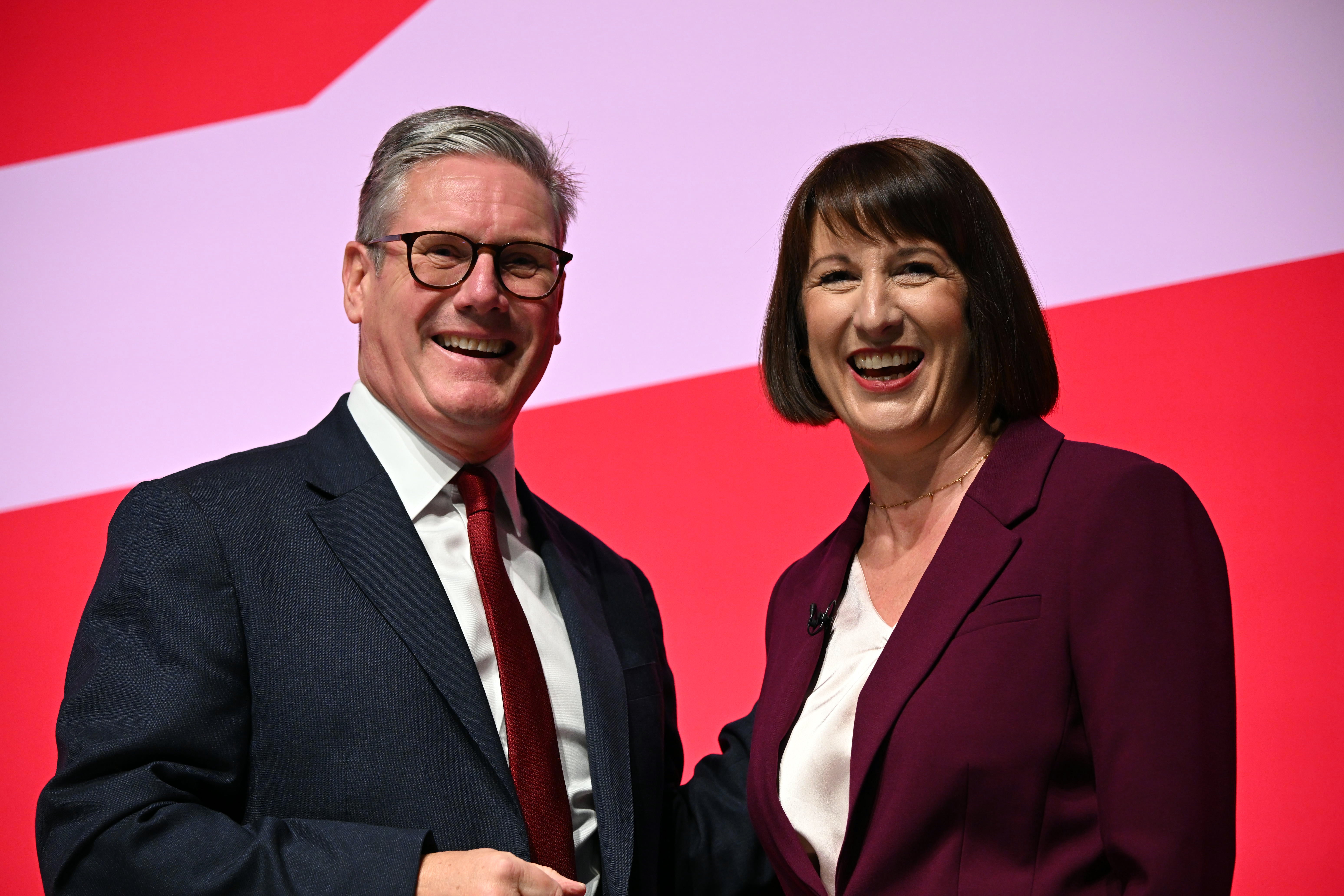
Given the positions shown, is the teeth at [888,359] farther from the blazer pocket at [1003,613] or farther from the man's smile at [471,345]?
the man's smile at [471,345]

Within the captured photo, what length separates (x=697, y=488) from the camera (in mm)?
Answer: 3018

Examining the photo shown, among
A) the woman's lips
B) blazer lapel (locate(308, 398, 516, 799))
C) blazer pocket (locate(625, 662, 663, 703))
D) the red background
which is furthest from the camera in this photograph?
the red background

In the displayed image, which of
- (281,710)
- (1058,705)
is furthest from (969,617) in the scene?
(281,710)

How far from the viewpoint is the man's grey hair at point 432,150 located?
2.01m

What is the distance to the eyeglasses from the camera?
1.96 meters

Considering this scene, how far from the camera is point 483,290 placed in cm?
194

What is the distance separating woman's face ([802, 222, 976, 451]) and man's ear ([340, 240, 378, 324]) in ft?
2.60

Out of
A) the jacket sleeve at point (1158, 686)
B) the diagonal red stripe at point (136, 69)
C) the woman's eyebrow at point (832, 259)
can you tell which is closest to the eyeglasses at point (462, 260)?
the woman's eyebrow at point (832, 259)

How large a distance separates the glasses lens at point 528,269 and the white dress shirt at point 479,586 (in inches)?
12.0

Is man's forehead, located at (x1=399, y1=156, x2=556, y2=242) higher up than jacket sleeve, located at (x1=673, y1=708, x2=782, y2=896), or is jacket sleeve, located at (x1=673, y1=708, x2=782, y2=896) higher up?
man's forehead, located at (x1=399, y1=156, x2=556, y2=242)

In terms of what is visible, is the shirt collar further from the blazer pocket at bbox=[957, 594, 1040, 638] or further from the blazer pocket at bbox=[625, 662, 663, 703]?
the blazer pocket at bbox=[957, 594, 1040, 638]

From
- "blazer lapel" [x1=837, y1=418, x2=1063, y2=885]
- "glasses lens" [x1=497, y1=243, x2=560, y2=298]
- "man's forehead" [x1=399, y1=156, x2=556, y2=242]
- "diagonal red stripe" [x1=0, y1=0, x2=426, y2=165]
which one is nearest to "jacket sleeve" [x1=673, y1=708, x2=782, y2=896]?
"blazer lapel" [x1=837, y1=418, x2=1063, y2=885]

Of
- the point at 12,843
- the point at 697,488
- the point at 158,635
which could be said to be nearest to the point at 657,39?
the point at 697,488

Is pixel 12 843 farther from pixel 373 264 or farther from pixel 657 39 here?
pixel 657 39
